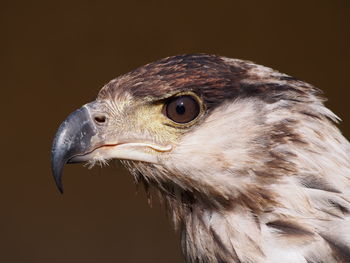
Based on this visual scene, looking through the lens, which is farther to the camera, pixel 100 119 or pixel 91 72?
pixel 91 72

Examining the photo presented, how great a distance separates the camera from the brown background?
489 centimetres

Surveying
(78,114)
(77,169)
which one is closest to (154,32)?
(77,169)

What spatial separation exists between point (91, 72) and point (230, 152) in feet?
→ 10.8

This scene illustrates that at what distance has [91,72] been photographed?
4.94 m

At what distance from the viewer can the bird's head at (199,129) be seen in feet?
5.89

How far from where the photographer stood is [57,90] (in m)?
4.92

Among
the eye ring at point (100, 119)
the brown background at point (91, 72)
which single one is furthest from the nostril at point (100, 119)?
the brown background at point (91, 72)

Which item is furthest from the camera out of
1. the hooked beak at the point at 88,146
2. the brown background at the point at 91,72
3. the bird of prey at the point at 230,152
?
the brown background at the point at 91,72

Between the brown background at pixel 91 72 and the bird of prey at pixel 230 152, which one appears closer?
the bird of prey at pixel 230 152

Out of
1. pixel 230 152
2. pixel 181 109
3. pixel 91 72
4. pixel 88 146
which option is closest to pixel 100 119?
pixel 88 146

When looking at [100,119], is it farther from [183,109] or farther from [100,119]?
[183,109]

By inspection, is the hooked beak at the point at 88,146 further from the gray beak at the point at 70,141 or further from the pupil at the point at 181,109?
the pupil at the point at 181,109

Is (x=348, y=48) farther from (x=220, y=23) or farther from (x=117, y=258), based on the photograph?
(x=117, y=258)

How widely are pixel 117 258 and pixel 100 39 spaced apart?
181 centimetres
